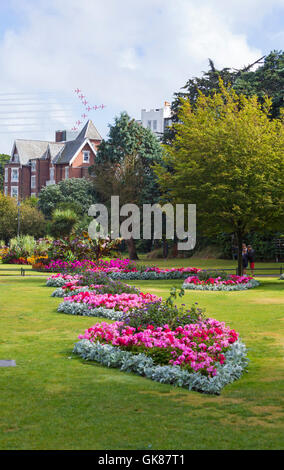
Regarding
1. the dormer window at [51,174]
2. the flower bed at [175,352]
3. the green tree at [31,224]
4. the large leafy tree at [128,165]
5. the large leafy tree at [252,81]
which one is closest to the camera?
the flower bed at [175,352]

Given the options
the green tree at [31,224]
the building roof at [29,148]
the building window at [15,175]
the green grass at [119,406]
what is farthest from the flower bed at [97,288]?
the building roof at [29,148]

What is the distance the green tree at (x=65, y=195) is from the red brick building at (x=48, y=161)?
12.7m

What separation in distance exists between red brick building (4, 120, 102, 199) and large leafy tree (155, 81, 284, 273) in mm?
57794

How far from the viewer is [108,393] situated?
6902 mm

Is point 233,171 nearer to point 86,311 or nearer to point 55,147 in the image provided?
point 86,311

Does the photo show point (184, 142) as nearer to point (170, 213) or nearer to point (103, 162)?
point (170, 213)

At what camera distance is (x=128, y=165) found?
52500mm

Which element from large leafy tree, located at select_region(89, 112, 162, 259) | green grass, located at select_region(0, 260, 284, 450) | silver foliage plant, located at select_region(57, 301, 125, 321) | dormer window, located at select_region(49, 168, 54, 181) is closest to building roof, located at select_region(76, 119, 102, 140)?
dormer window, located at select_region(49, 168, 54, 181)

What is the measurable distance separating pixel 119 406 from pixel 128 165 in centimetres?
4684

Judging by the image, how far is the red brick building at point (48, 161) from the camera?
84.8 metres

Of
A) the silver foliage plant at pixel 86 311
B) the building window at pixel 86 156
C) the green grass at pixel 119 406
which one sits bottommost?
the green grass at pixel 119 406

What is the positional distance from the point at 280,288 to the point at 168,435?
57.8 ft

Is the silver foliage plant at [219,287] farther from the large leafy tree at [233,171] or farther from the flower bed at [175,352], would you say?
the flower bed at [175,352]
